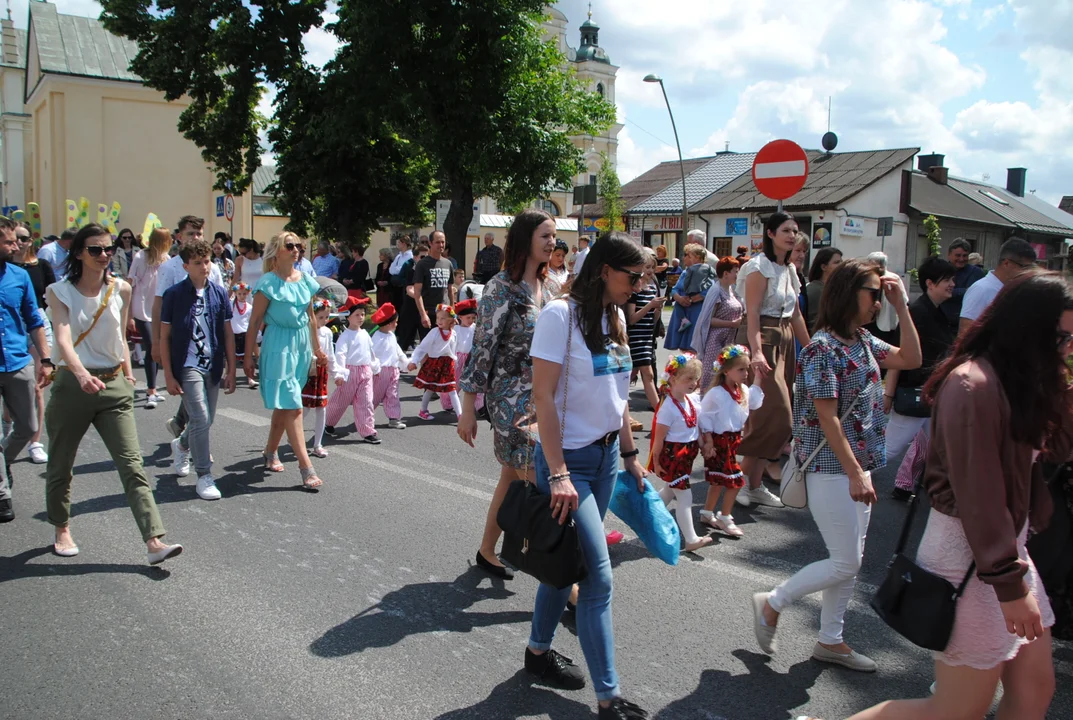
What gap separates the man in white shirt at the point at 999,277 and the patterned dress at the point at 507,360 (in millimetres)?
3590

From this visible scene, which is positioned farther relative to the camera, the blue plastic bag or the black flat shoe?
the black flat shoe

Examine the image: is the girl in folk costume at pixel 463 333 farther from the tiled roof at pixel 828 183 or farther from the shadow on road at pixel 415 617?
the tiled roof at pixel 828 183

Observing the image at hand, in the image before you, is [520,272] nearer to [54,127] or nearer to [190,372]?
[190,372]

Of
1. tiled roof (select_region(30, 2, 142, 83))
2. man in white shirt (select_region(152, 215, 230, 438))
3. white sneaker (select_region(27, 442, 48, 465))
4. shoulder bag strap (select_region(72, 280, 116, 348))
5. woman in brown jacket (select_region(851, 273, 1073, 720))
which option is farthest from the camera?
tiled roof (select_region(30, 2, 142, 83))

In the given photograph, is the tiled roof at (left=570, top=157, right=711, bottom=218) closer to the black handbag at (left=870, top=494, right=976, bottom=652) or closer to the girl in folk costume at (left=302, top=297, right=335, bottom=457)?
the girl in folk costume at (left=302, top=297, right=335, bottom=457)

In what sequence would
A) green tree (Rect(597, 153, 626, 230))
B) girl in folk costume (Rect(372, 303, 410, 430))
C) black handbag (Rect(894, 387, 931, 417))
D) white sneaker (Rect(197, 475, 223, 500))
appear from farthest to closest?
green tree (Rect(597, 153, 626, 230))
girl in folk costume (Rect(372, 303, 410, 430))
black handbag (Rect(894, 387, 931, 417))
white sneaker (Rect(197, 475, 223, 500))

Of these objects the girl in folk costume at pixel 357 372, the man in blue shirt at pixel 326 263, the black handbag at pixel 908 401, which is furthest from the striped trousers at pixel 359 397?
the man in blue shirt at pixel 326 263

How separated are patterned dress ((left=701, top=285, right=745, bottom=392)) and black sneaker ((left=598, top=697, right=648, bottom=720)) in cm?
435

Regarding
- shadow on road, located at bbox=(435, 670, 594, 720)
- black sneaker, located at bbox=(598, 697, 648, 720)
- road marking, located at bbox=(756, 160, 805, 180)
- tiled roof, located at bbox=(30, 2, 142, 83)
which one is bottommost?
shadow on road, located at bbox=(435, 670, 594, 720)

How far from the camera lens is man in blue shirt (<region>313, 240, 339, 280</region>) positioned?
16641mm

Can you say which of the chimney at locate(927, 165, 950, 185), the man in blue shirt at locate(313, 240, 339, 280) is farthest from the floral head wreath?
the chimney at locate(927, 165, 950, 185)

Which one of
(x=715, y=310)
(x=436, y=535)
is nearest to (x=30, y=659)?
(x=436, y=535)

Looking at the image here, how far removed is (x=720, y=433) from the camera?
5504 millimetres

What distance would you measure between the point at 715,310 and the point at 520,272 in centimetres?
348
